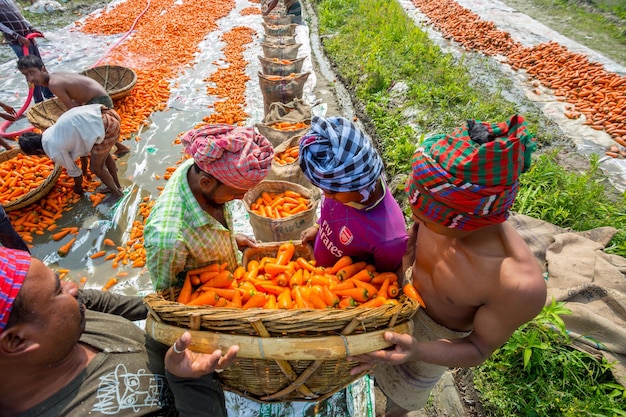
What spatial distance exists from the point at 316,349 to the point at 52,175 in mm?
5140

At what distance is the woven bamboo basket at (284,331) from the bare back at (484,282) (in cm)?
33

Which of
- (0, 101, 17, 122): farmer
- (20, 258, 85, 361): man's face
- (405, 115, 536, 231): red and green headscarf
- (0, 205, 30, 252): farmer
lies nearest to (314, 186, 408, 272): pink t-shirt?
(405, 115, 536, 231): red and green headscarf

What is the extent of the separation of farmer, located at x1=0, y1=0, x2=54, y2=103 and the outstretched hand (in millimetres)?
9133

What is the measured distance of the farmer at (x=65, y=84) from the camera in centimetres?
552

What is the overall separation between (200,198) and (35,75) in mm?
5507

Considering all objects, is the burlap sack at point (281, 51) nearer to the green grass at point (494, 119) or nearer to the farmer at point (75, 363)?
the green grass at point (494, 119)

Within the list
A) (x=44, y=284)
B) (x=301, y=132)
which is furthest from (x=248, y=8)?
(x=44, y=284)

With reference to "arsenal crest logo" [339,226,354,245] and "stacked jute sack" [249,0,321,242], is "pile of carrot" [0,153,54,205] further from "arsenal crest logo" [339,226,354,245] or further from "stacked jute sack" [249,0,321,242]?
"arsenal crest logo" [339,226,354,245]

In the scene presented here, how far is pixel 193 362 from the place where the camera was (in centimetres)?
149

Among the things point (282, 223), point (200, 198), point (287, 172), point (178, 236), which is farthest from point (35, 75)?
point (178, 236)

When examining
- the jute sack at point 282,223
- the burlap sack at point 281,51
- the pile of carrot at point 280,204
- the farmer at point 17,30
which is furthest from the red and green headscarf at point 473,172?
the farmer at point 17,30

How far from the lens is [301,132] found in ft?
17.2

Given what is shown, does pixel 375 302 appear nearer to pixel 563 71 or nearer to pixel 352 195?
pixel 352 195

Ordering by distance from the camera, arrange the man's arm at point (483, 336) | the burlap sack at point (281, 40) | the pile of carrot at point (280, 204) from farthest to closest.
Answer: the burlap sack at point (281, 40) < the pile of carrot at point (280, 204) < the man's arm at point (483, 336)
